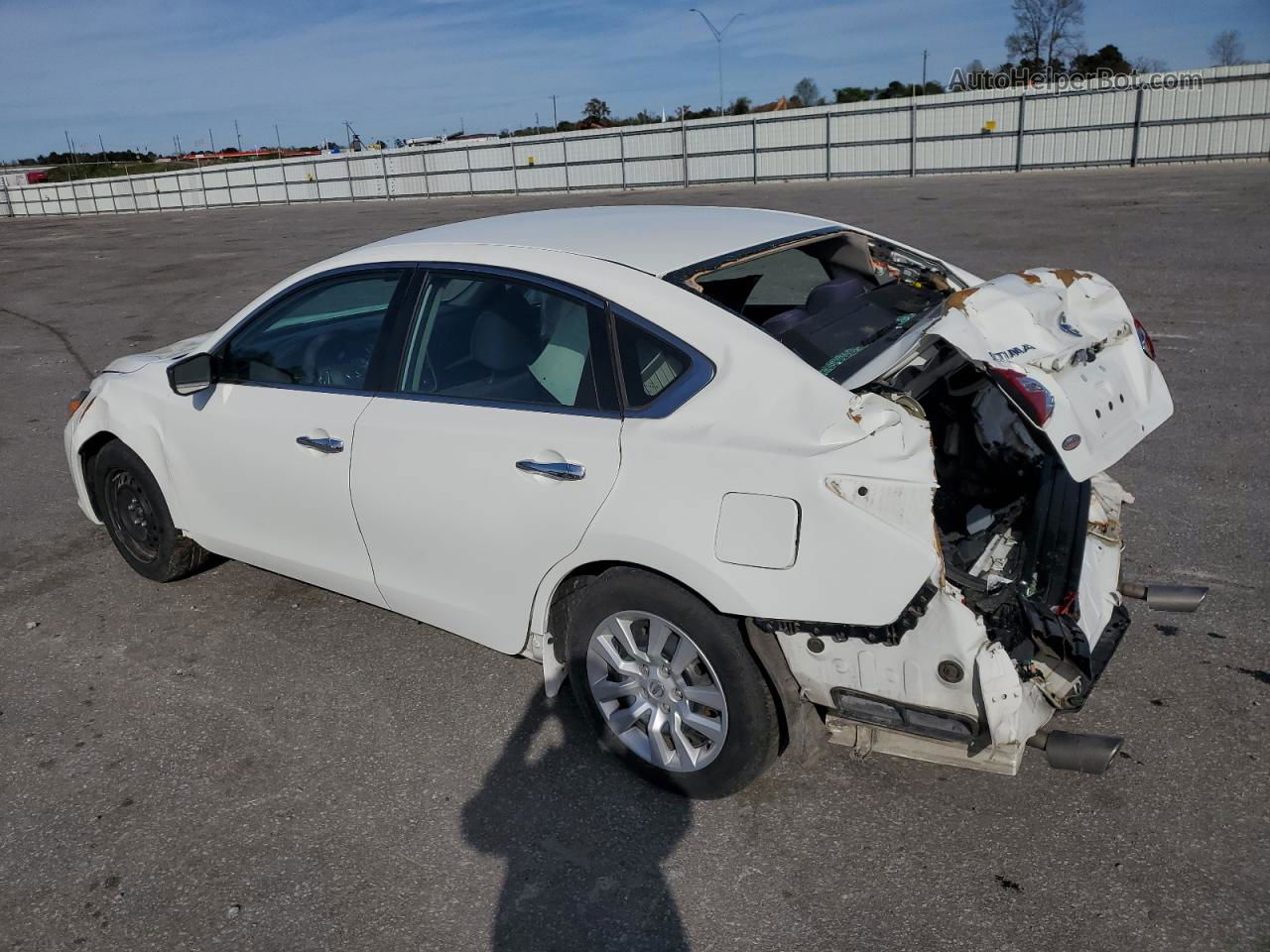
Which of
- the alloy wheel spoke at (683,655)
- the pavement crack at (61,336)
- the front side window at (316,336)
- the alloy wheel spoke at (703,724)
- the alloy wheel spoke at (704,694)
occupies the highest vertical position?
the front side window at (316,336)

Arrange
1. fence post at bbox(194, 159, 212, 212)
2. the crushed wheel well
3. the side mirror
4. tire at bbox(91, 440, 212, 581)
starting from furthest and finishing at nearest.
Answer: fence post at bbox(194, 159, 212, 212), the crushed wheel well, tire at bbox(91, 440, 212, 581), the side mirror

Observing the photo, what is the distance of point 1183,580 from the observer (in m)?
4.41

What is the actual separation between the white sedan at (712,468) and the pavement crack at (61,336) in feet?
23.2

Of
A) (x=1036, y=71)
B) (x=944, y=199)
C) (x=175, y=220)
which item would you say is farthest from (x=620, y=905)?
(x=1036, y=71)

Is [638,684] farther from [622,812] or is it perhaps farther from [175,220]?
[175,220]

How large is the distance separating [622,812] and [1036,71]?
57043 millimetres

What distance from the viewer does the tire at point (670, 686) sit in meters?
2.97

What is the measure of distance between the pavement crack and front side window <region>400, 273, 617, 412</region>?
7520 millimetres

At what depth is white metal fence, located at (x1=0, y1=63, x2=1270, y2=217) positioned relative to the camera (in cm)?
2852

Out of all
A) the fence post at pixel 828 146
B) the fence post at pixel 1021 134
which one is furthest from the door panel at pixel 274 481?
the fence post at pixel 828 146

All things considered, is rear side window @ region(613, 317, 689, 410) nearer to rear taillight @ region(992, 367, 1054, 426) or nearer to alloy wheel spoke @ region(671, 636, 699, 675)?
alloy wheel spoke @ region(671, 636, 699, 675)

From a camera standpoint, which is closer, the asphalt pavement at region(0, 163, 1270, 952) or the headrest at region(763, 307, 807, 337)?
the asphalt pavement at region(0, 163, 1270, 952)

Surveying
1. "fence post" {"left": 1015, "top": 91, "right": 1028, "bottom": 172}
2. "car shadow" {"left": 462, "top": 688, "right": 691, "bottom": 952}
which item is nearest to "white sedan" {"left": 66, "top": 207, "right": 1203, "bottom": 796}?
"car shadow" {"left": 462, "top": 688, "right": 691, "bottom": 952}

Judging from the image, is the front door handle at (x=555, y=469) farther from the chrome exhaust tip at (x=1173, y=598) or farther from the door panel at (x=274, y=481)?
the chrome exhaust tip at (x=1173, y=598)
